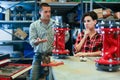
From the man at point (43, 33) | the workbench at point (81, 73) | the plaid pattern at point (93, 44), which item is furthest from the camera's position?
the man at point (43, 33)

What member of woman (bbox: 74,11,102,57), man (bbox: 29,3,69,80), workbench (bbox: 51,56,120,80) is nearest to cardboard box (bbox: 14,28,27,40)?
man (bbox: 29,3,69,80)

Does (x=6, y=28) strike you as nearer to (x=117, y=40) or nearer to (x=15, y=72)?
(x=15, y=72)

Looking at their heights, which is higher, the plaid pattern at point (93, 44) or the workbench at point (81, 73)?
the plaid pattern at point (93, 44)

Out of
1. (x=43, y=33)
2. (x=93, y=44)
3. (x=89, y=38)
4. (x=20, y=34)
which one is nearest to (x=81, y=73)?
(x=93, y=44)

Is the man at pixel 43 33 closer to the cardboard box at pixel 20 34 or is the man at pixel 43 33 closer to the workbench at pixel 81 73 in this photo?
the cardboard box at pixel 20 34

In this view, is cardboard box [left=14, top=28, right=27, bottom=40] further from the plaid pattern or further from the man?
the plaid pattern

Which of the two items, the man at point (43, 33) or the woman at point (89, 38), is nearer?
the woman at point (89, 38)

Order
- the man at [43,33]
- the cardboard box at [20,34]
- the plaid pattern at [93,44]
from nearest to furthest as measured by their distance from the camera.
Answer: the plaid pattern at [93,44] < the man at [43,33] < the cardboard box at [20,34]

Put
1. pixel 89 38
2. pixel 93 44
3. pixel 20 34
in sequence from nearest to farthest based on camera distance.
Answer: pixel 93 44 < pixel 89 38 < pixel 20 34

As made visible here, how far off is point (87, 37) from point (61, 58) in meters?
0.62

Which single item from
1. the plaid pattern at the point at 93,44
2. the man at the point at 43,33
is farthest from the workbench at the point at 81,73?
the man at the point at 43,33

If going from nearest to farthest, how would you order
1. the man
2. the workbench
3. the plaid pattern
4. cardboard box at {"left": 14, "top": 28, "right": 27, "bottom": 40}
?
the workbench < the plaid pattern < the man < cardboard box at {"left": 14, "top": 28, "right": 27, "bottom": 40}

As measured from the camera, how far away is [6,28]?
533 centimetres

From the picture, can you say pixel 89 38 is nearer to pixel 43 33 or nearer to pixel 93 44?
pixel 93 44
